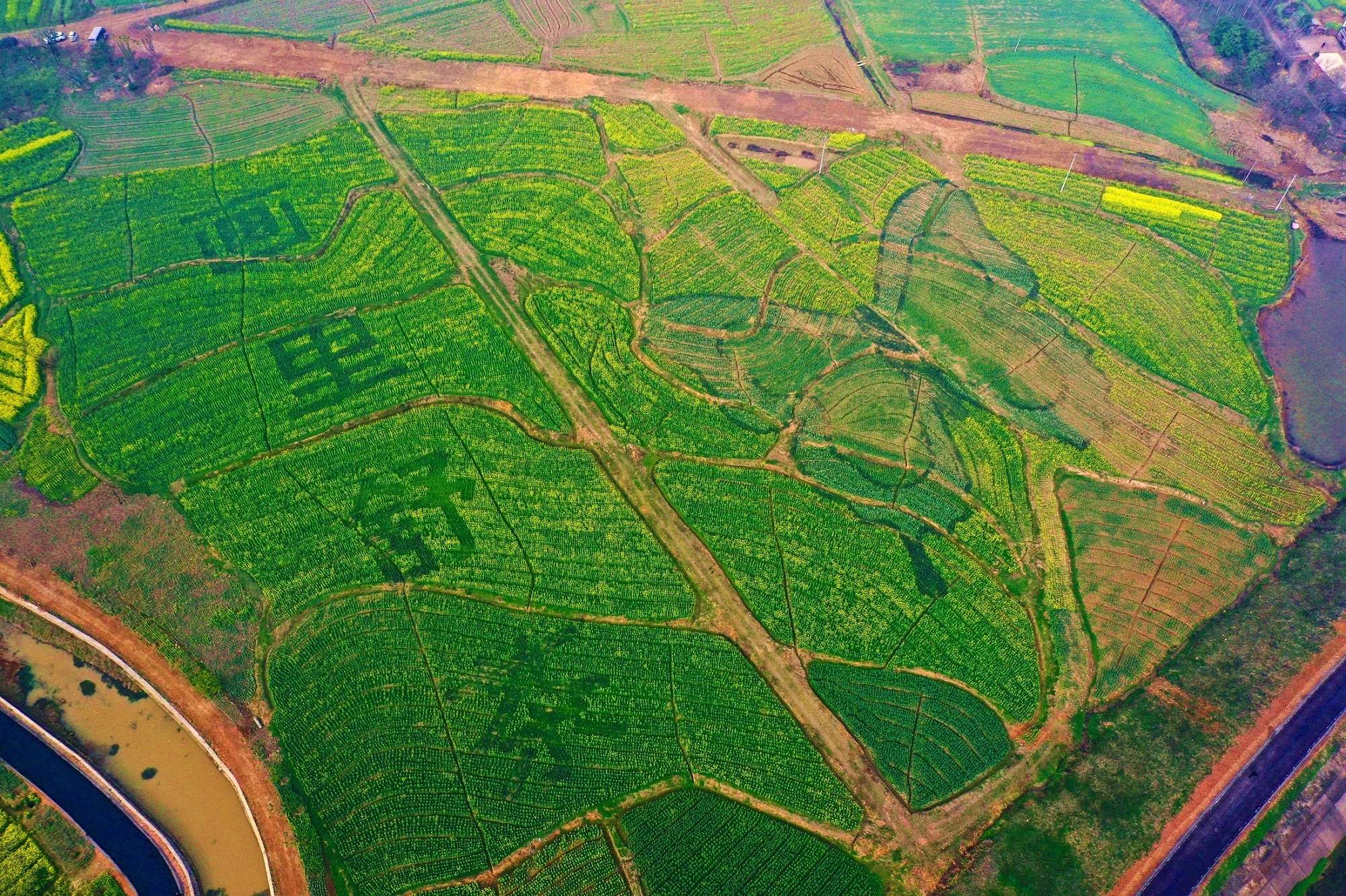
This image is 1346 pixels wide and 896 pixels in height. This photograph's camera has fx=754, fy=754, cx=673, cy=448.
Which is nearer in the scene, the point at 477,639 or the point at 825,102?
the point at 477,639

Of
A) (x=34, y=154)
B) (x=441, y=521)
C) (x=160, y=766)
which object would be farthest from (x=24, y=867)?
(x=34, y=154)

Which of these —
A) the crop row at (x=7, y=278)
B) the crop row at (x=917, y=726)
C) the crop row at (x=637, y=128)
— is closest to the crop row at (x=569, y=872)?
the crop row at (x=917, y=726)

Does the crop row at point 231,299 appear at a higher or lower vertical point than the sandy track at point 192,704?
higher

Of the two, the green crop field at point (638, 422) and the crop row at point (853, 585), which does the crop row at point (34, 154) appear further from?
the crop row at point (853, 585)

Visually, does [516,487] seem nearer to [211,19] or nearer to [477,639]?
[477,639]

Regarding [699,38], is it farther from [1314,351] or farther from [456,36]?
[1314,351]

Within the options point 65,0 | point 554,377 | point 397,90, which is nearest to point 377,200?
point 397,90
